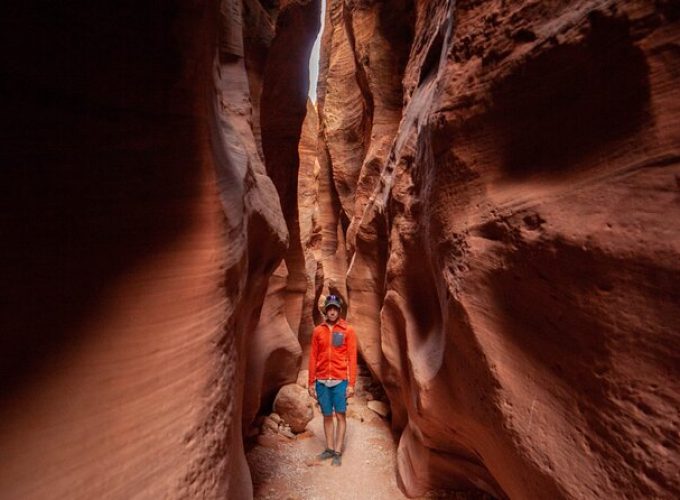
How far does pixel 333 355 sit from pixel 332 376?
23 centimetres

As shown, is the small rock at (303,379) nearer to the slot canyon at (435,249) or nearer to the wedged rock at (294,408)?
the wedged rock at (294,408)

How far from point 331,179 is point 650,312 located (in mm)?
10824

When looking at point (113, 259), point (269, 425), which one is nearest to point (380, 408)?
point (269, 425)

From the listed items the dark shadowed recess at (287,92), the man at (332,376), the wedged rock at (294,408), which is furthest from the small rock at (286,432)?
the dark shadowed recess at (287,92)

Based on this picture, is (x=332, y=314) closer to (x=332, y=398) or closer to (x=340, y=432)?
(x=332, y=398)

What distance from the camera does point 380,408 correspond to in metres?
5.27

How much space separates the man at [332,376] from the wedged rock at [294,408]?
1.96 feet

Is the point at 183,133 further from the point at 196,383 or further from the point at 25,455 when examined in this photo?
the point at 25,455

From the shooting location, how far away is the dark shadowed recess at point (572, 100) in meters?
1.50

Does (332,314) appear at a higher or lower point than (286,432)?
higher

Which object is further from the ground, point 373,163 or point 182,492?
point 373,163

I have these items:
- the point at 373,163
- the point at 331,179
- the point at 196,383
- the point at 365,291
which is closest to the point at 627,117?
the point at 196,383

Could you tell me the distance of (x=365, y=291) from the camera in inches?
211

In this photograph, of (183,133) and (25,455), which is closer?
(25,455)
